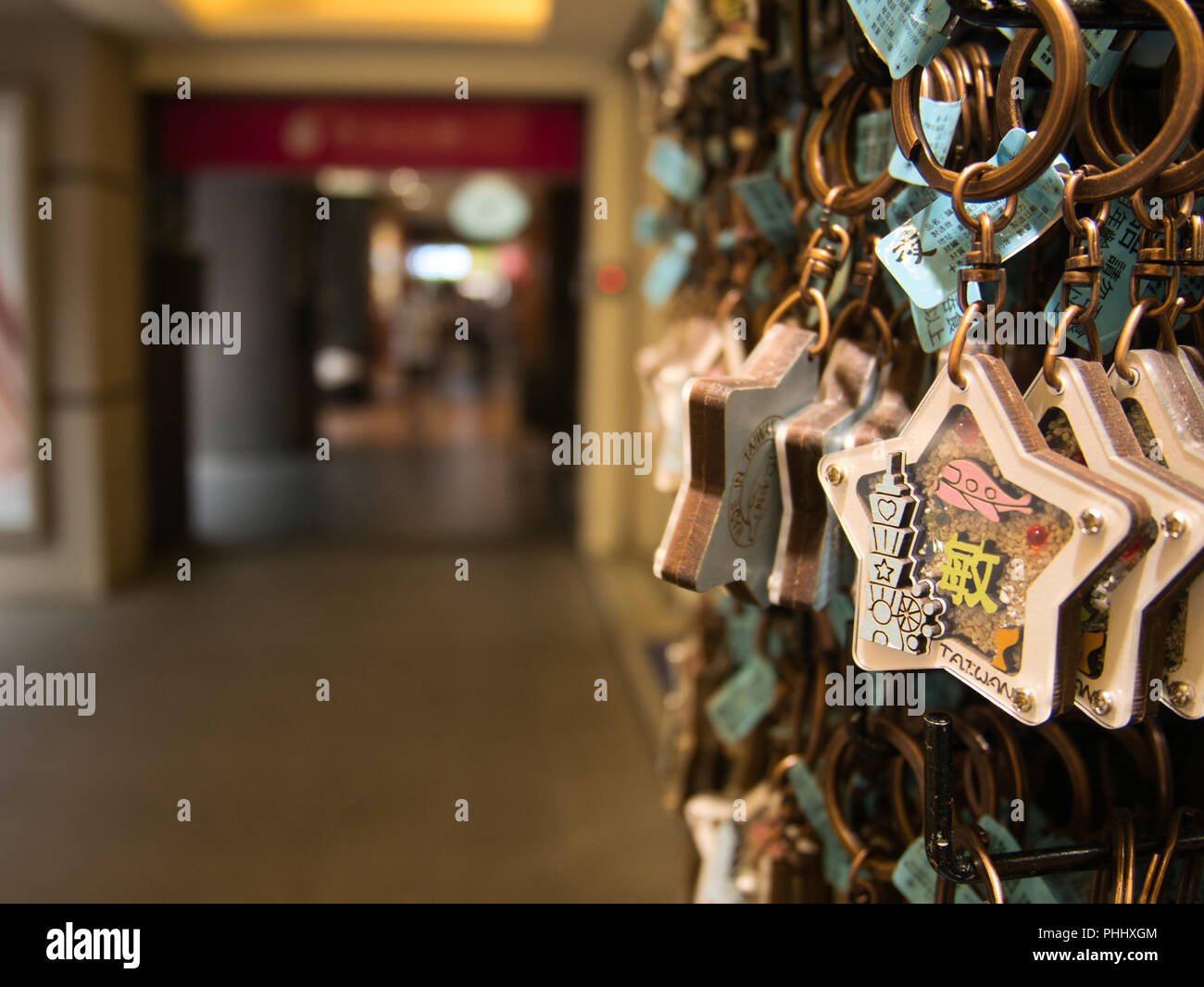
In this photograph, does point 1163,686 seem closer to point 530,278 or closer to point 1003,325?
point 1003,325

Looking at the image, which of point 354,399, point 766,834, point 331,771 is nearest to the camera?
point 766,834

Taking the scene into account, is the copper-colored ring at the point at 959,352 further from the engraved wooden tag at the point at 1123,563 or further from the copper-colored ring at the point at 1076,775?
the copper-colored ring at the point at 1076,775

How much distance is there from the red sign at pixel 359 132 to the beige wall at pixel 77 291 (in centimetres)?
38

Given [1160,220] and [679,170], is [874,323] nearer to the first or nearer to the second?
[1160,220]

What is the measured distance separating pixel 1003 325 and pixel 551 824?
234 cm

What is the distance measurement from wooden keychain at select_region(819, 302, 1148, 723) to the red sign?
5.62 meters

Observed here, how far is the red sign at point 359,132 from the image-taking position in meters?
5.86

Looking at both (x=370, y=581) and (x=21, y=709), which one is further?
(x=370, y=581)

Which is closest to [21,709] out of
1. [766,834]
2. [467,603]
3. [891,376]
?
[467,603]

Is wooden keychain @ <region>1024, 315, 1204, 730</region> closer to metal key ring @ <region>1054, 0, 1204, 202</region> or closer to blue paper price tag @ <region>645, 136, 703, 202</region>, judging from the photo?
metal key ring @ <region>1054, 0, 1204, 202</region>

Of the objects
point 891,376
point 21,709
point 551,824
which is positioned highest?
point 891,376

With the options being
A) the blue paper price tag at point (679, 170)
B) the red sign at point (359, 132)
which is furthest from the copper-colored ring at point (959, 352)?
the red sign at point (359, 132)

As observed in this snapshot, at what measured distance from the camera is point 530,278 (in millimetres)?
13703

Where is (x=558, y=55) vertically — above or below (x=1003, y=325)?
above
